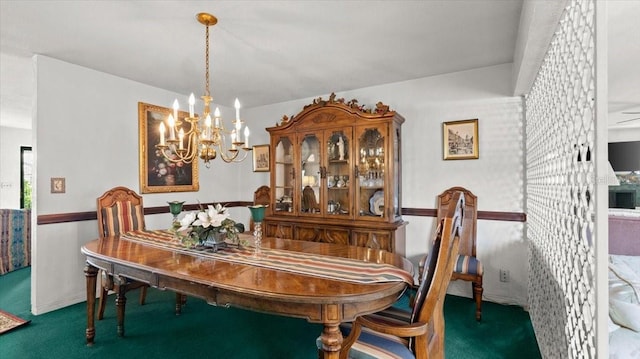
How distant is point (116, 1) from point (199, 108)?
7.33ft

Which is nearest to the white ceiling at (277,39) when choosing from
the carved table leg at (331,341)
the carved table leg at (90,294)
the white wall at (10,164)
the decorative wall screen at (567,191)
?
the decorative wall screen at (567,191)

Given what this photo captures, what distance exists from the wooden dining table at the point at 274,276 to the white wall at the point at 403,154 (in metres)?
1.04

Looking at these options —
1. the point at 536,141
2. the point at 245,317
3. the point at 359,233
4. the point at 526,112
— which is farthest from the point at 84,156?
the point at 526,112

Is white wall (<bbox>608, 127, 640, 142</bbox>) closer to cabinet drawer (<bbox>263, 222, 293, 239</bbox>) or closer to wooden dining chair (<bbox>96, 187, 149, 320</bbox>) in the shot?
cabinet drawer (<bbox>263, 222, 293, 239</bbox>)

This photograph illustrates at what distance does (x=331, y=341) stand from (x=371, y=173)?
7.26 feet

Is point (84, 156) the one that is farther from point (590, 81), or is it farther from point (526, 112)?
point (526, 112)

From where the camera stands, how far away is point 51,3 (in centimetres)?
196

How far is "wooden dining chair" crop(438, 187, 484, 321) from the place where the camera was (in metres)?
2.57

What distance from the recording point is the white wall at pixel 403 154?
110 inches

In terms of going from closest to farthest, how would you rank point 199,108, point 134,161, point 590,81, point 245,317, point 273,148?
point 590,81, point 245,317, point 134,161, point 273,148, point 199,108

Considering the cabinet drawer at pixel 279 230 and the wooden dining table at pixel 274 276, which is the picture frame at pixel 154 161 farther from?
the wooden dining table at pixel 274 276

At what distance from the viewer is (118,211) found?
2.86 meters

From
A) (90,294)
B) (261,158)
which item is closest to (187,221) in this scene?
(90,294)

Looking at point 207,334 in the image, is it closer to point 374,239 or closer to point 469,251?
point 374,239
